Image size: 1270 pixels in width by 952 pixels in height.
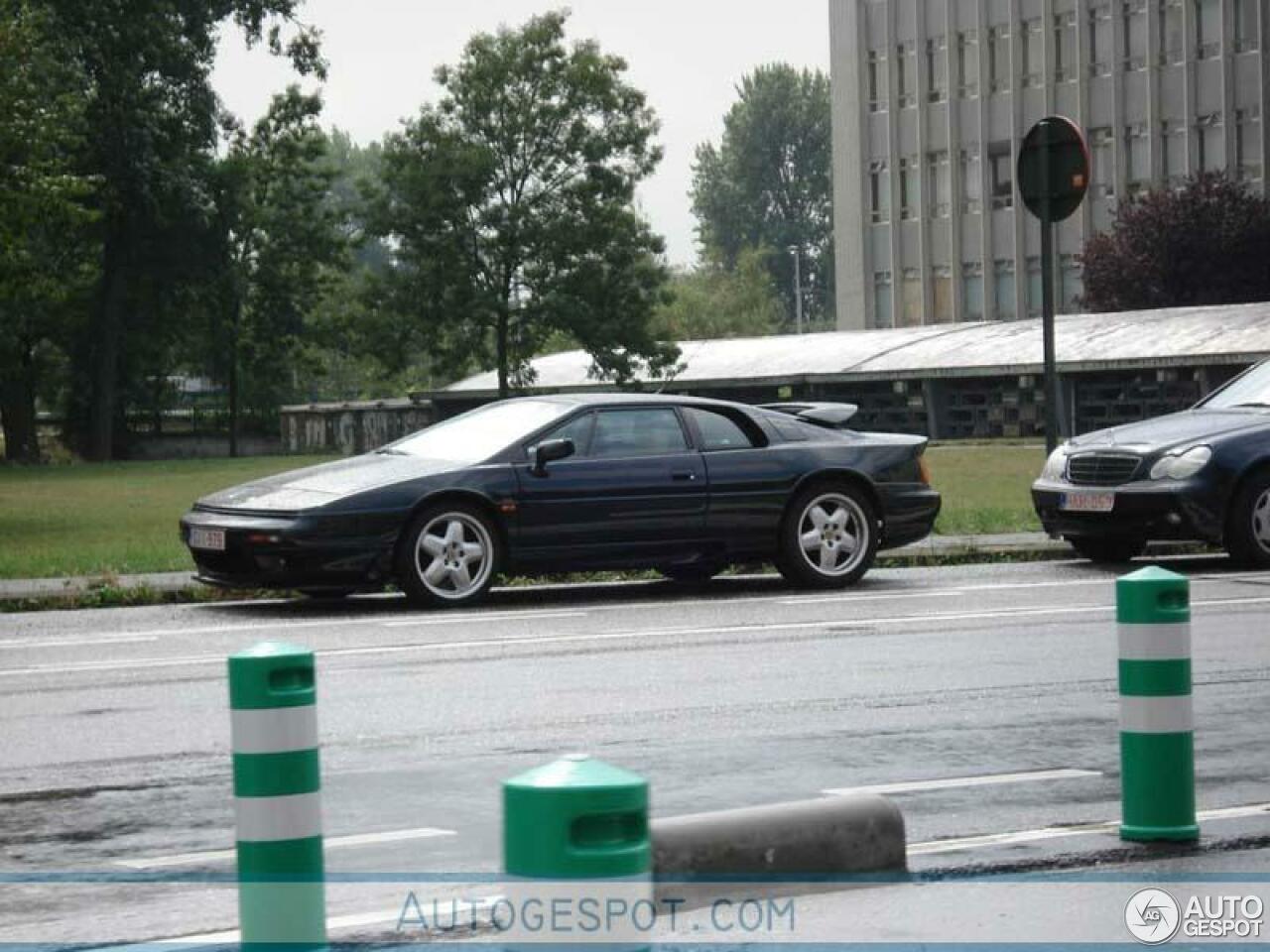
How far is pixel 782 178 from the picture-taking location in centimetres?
15100

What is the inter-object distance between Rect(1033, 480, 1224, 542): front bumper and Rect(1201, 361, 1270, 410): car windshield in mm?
1283

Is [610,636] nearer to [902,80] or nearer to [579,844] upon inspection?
[579,844]

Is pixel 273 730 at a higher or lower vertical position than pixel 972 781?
higher

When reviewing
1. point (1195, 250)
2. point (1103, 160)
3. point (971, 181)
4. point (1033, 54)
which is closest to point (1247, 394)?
point (1195, 250)

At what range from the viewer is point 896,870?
6520 mm

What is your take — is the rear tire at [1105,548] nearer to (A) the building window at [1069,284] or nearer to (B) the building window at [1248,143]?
(B) the building window at [1248,143]

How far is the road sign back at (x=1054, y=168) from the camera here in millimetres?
20062

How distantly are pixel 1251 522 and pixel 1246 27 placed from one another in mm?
64250

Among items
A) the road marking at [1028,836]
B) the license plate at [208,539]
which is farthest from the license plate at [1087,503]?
the road marking at [1028,836]

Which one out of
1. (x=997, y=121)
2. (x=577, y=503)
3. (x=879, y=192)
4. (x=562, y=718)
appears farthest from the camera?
(x=879, y=192)

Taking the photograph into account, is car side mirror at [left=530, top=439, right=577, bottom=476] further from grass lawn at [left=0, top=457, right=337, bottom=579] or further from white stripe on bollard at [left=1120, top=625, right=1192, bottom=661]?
white stripe on bollard at [left=1120, top=625, right=1192, bottom=661]

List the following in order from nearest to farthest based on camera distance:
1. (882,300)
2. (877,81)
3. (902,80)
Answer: (902,80) → (877,81) → (882,300)

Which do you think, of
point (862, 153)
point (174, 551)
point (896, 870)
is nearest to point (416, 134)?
point (862, 153)

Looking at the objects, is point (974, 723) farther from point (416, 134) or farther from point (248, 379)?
point (248, 379)
